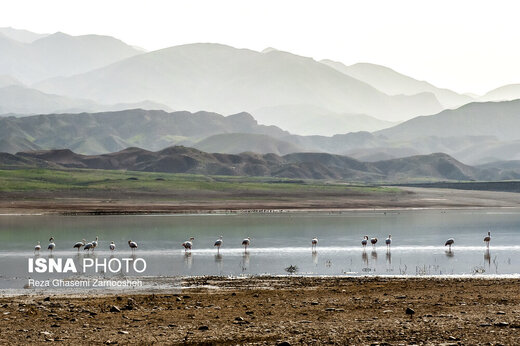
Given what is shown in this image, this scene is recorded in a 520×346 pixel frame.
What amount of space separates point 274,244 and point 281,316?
99.7 feet

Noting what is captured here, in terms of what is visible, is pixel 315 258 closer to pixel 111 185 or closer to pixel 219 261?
pixel 219 261

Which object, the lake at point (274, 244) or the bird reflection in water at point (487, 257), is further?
the bird reflection in water at point (487, 257)

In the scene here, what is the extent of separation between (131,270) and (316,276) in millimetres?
10203

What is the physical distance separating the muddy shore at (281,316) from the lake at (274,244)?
318 inches

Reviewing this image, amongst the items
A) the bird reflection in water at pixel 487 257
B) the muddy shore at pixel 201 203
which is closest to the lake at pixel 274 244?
the bird reflection in water at pixel 487 257

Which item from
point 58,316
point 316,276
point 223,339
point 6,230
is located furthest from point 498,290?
point 6,230

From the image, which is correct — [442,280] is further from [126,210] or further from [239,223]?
[126,210]

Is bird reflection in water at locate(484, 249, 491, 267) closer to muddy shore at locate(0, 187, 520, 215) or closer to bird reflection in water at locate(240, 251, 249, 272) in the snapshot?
bird reflection in water at locate(240, 251, 249, 272)

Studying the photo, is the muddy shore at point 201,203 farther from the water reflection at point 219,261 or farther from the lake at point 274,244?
the water reflection at point 219,261

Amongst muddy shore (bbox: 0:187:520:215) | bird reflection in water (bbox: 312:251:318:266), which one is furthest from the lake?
muddy shore (bbox: 0:187:520:215)

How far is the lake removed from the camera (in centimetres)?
3753

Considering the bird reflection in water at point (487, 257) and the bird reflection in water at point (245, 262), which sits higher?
the bird reflection in water at point (245, 262)

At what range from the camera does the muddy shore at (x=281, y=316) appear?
1769cm

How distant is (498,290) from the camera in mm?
26469
